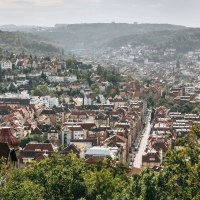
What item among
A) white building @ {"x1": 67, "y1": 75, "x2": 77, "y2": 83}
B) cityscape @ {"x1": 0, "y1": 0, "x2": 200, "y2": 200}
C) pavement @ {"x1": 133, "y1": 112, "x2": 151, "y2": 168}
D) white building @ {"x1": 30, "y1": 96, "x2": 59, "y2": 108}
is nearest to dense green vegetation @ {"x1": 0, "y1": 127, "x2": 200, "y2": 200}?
cityscape @ {"x1": 0, "y1": 0, "x2": 200, "y2": 200}

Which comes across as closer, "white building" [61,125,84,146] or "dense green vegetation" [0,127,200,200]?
"dense green vegetation" [0,127,200,200]

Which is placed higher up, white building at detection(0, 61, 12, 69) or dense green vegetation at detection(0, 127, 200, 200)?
dense green vegetation at detection(0, 127, 200, 200)

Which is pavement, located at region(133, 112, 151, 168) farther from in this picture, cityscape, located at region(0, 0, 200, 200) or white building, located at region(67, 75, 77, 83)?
white building, located at region(67, 75, 77, 83)


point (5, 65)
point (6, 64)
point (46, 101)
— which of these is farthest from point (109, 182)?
point (6, 64)

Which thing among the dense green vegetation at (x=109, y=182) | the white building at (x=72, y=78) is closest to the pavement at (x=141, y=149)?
the white building at (x=72, y=78)

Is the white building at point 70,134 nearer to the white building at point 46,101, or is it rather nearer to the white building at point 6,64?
the white building at point 46,101

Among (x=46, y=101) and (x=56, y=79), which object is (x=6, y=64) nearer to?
(x=56, y=79)

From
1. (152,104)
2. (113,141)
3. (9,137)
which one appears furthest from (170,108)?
(9,137)

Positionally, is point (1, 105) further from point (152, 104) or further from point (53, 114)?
point (152, 104)
